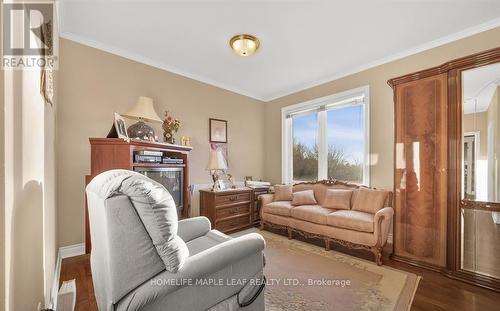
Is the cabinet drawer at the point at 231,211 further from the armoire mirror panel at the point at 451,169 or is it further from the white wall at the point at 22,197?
the white wall at the point at 22,197

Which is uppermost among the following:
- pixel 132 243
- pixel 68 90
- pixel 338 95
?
pixel 338 95

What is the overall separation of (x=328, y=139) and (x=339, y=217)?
5.55ft

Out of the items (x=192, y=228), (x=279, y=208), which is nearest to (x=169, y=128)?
(x=192, y=228)

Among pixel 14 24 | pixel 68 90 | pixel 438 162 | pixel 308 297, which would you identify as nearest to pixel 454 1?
pixel 438 162

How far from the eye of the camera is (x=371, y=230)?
2.64m

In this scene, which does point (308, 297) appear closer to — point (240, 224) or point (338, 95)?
point (240, 224)

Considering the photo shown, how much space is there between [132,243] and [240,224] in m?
2.96

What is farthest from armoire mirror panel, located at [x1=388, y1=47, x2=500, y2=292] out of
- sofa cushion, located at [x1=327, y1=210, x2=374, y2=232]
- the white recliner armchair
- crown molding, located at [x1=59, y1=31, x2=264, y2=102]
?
crown molding, located at [x1=59, y1=31, x2=264, y2=102]

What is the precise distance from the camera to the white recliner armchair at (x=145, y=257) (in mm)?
1053

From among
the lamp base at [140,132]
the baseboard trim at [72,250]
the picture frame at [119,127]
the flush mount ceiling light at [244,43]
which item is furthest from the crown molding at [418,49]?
the baseboard trim at [72,250]

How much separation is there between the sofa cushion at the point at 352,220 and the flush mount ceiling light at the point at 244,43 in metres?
2.39

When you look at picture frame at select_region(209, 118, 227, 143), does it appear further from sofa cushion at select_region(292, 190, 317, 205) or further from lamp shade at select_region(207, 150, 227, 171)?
sofa cushion at select_region(292, 190, 317, 205)

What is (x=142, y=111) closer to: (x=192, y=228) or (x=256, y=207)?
(x=192, y=228)

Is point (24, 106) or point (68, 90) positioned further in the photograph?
point (68, 90)
